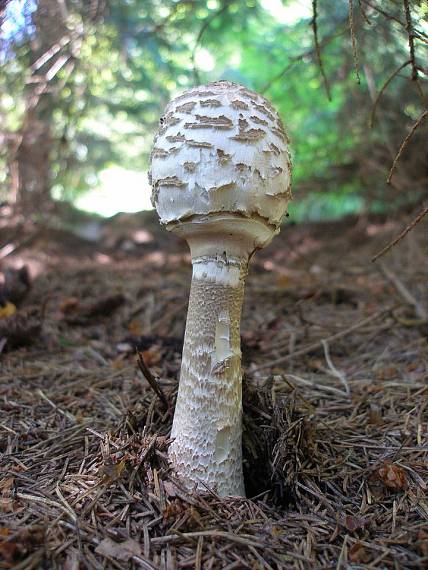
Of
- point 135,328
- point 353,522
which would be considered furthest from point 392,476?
point 135,328

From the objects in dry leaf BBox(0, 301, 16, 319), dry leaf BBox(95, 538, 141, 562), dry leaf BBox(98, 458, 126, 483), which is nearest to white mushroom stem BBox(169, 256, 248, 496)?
dry leaf BBox(98, 458, 126, 483)

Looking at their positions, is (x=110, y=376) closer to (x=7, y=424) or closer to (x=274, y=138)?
(x=7, y=424)

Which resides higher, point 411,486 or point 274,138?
point 274,138

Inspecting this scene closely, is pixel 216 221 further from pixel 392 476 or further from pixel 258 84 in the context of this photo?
pixel 258 84

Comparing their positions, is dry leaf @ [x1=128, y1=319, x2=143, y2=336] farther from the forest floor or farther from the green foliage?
the green foliage

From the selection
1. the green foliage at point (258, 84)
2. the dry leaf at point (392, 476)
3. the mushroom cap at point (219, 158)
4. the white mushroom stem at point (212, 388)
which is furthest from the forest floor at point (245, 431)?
the green foliage at point (258, 84)

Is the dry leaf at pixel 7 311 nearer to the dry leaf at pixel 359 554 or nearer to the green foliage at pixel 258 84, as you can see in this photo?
the green foliage at pixel 258 84

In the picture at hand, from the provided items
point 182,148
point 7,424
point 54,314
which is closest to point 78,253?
point 54,314
